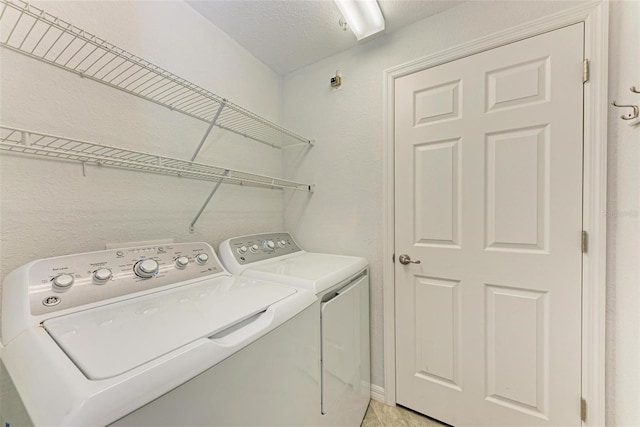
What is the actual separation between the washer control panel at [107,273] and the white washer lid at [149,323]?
0.23ft

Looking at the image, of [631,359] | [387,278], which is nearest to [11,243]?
[387,278]

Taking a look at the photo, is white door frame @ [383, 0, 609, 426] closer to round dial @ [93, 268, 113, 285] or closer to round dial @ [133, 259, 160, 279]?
round dial @ [133, 259, 160, 279]

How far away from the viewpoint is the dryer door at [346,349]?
1146mm

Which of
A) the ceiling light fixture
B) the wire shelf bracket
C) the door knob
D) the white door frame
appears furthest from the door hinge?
the wire shelf bracket

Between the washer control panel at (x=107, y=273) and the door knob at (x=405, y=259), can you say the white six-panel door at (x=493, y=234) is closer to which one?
the door knob at (x=405, y=259)

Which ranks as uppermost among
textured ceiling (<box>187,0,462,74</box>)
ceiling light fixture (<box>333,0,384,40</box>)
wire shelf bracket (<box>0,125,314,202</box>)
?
textured ceiling (<box>187,0,462,74</box>)

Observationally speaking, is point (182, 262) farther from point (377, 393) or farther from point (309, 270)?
point (377, 393)

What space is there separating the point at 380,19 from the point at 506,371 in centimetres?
215

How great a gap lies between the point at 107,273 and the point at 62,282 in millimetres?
119

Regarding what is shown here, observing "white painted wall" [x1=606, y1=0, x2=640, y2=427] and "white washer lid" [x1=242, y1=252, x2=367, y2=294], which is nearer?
"white painted wall" [x1=606, y1=0, x2=640, y2=427]

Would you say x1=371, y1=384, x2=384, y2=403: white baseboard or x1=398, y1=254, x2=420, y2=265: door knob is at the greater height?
x1=398, y1=254, x2=420, y2=265: door knob

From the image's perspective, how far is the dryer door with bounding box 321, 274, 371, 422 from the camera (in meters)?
1.15

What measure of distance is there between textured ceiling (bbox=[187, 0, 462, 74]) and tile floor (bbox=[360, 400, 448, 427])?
2.56 meters

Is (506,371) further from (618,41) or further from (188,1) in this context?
(188,1)
